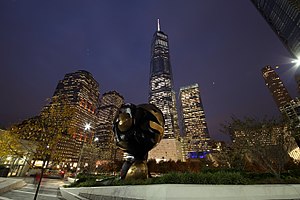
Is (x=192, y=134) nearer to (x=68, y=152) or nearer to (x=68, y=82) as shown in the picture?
(x=68, y=152)

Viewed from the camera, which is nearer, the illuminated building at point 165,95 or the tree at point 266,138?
the tree at point 266,138

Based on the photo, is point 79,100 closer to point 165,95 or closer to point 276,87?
point 165,95

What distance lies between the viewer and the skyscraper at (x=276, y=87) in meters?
170

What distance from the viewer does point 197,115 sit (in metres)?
186

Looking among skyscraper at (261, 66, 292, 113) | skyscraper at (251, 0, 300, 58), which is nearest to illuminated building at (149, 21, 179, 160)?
skyscraper at (251, 0, 300, 58)

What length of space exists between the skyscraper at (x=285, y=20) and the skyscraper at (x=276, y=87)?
12331 cm

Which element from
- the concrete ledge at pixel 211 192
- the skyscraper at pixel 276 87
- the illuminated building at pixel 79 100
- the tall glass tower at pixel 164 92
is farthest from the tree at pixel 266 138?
the skyscraper at pixel 276 87

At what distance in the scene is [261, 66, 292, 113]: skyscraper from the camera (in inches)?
6693

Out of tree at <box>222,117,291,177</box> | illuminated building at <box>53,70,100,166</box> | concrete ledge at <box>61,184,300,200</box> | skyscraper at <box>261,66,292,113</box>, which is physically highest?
skyscraper at <box>261,66,292,113</box>

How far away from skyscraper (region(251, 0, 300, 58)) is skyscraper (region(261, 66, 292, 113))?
4855 inches

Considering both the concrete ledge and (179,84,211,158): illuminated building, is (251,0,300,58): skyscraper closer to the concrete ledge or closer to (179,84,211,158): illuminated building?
the concrete ledge

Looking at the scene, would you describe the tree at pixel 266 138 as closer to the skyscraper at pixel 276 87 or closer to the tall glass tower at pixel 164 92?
the tall glass tower at pixel 164 92

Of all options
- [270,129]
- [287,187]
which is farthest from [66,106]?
[270,129]

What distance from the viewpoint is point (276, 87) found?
176 meters
